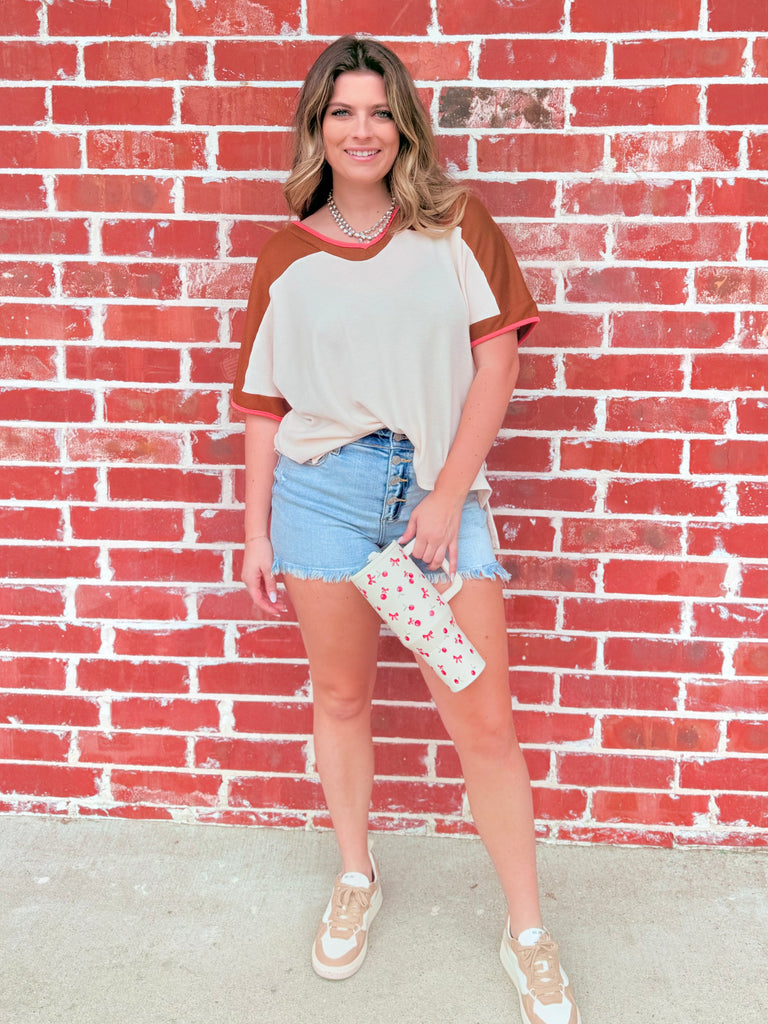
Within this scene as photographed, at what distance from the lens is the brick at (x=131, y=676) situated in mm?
2598

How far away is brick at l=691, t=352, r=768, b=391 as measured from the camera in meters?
2.30

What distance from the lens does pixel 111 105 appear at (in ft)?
7.64

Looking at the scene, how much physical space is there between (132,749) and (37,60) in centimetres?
186

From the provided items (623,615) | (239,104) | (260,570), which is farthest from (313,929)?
(239,104)

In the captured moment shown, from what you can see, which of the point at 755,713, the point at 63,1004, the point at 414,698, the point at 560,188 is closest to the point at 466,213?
the point at 560,188

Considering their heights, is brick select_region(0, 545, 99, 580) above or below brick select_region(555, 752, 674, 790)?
above

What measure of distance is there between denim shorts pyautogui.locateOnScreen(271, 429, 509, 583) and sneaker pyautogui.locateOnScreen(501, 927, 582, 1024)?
82 centimetres

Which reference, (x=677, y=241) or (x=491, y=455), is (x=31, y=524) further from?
(x=677, y=241)

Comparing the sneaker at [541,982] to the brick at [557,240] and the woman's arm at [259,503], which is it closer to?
the woman's arm at [259,503]

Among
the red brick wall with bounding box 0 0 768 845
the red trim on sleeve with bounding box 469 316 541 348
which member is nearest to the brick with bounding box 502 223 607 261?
the red brick wall with bounding box 0 0 768 845

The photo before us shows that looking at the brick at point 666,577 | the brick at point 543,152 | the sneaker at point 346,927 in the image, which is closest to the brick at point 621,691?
the brick at point 666,577

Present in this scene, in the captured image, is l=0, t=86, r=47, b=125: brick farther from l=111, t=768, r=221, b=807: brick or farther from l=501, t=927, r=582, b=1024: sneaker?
l=501, t=927, r=582, b=1024: sneaker

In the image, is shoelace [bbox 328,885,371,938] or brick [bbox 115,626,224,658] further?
brick [bbox 115,626,224,658]

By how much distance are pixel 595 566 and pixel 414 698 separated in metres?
0.61
